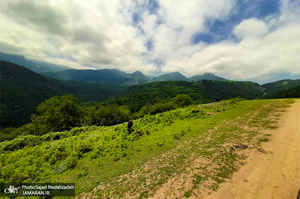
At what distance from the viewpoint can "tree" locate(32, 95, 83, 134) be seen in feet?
107

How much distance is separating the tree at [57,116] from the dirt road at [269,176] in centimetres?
3824

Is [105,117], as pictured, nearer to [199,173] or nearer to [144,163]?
[144,163]

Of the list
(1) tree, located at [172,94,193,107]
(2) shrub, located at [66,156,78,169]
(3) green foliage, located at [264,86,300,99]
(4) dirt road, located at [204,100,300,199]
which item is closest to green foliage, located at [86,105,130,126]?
(1) tree, located at [172,94,193,107]

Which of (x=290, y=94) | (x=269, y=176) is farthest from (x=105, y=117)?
(x=290, y=94)

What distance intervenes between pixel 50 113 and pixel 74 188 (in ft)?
110

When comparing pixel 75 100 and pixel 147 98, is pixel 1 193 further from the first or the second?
pixel 147 98

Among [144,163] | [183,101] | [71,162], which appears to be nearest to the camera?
[144,163]

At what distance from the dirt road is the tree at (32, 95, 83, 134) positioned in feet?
125

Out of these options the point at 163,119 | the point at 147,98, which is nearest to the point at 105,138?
the point at 163,119

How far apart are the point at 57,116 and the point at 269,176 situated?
41431 mm

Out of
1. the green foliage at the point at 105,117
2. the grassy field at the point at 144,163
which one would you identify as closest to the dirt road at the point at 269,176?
the grassy field at the point at 144,163

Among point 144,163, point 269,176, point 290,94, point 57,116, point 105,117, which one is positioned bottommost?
point 105,117

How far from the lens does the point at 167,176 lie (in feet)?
26.6

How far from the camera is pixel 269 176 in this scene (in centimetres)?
730
